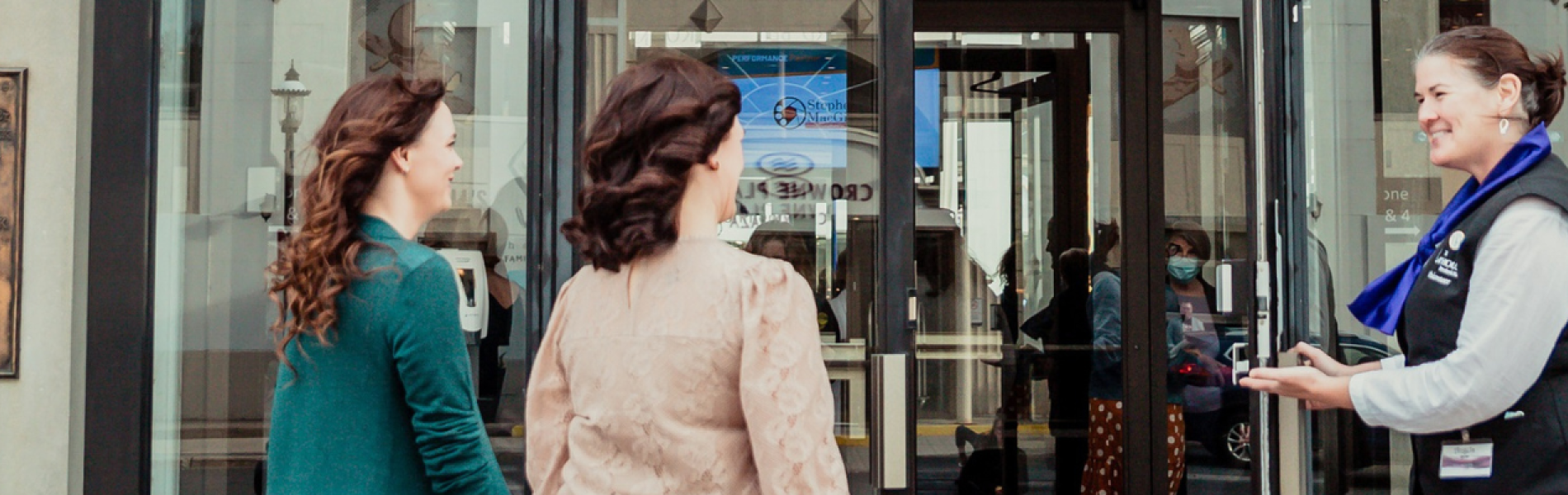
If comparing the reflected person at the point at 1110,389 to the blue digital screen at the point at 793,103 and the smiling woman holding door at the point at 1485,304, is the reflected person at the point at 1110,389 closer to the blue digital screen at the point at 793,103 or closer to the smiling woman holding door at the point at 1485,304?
the blue digital screen at the point at 793,103

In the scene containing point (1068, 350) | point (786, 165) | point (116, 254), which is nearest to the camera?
point (116, 254)

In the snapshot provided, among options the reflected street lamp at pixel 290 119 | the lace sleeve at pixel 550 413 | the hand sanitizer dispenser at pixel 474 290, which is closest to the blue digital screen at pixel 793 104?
the hand sanitizer dispenser at pixel 474 290

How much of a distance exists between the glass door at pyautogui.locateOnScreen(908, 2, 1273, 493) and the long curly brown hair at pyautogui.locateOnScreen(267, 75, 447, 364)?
342 cm

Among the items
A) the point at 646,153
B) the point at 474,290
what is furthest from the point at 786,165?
the point at 646,153

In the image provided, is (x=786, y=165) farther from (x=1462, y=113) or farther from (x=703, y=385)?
(x=703, y=385)

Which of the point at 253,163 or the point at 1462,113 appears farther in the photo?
the point at 253,163

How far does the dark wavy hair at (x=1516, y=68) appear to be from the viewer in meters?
2.00

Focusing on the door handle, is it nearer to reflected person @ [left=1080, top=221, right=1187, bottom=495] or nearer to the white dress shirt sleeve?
the white dress shirt sleeve

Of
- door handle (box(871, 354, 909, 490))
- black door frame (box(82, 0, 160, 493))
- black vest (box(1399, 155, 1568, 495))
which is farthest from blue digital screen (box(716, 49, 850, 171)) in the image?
black vest (box(1399, 155, 1568, 495))

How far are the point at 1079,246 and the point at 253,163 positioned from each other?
146 inches

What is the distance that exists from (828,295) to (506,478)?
3.34ft

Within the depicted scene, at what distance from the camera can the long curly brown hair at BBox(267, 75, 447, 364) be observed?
5.92 feet

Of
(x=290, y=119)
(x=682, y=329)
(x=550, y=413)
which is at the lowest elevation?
(x=550, y=413)

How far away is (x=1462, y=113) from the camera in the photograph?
2.00 metres
